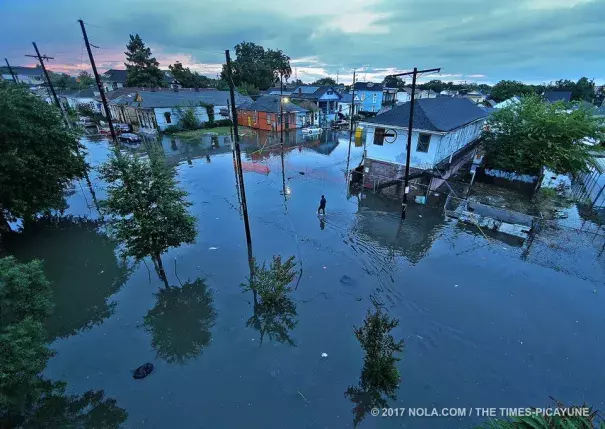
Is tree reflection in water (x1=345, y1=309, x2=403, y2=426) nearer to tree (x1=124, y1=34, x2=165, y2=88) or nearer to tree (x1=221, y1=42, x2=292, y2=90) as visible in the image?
tree (x1=124, y1=34, x2=165, y2=88)

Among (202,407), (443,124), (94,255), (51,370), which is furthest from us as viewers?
(443,124)

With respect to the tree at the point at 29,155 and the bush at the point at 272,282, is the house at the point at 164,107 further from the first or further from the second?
the bush at the point at 272,282

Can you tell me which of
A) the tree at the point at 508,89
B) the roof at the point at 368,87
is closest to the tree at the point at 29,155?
the roof at the point at 368,87

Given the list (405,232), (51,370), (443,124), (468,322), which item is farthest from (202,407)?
(443,124)

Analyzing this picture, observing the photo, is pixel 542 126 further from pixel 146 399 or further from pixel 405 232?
pixel 146 399

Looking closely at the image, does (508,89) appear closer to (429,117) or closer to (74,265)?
(429,117)

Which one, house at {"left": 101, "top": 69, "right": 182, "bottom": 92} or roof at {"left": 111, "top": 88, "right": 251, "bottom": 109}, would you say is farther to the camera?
house at {"left": 101, "top": 69, "right": 182, "bottom": 92}

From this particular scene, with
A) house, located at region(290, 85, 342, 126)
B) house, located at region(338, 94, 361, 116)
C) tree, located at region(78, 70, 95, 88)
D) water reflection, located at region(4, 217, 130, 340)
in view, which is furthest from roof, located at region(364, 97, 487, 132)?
tree, located at region(78, 70, 95, 88)
